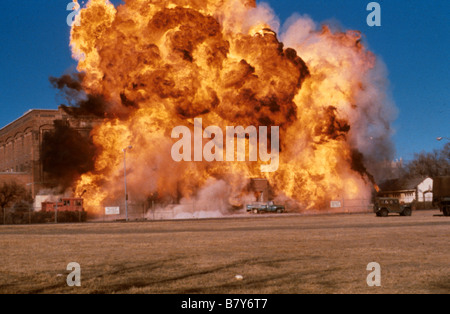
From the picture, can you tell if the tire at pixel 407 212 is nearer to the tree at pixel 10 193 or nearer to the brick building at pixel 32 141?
the brick building at pixel 32 141

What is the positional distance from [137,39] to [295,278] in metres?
52.4

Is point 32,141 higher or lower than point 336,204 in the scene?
higher

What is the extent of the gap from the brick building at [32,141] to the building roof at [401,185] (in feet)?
197

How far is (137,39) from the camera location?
196 ft

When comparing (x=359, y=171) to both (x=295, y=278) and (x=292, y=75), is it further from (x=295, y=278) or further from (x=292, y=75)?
(x=295, y=278)

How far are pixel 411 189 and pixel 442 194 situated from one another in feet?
162

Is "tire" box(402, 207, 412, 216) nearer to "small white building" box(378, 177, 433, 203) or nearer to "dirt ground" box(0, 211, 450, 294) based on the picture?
"dirt ground" box(0, 211, 450, 294)

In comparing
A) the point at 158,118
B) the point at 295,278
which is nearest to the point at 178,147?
the point at 158,118

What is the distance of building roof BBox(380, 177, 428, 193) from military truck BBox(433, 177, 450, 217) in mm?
48477

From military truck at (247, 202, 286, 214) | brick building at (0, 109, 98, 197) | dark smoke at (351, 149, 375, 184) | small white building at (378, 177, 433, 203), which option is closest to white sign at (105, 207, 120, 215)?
military truck at (247, 202, 286, 214)

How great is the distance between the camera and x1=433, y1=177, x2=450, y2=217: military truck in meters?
47.4

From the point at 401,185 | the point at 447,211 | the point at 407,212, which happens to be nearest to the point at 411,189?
the point at 401,185

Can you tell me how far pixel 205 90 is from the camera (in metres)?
59.6

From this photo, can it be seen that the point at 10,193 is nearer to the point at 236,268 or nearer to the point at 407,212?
the point at 407,212
